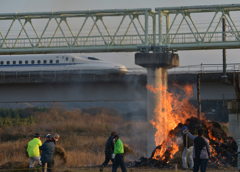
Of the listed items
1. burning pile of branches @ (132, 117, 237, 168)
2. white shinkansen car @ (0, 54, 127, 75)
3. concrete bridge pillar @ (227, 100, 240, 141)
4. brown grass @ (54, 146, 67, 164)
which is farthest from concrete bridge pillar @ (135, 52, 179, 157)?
white shinkansen car @ (0, 54, 127, 75)

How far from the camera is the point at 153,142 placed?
33844 millimetres

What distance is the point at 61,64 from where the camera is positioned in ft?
172

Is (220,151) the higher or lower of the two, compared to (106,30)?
lower

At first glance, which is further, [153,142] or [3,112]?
[3,112]

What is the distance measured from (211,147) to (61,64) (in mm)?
30695

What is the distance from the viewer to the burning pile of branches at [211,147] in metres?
24.0

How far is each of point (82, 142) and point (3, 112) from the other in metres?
60.3

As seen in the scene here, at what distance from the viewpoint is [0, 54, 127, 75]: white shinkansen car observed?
46969mm

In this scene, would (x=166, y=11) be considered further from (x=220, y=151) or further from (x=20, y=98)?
(x=20, y=98)

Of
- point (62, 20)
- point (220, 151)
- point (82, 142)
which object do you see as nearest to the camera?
point (220, 151)

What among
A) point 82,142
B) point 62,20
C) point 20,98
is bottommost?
point 82,142

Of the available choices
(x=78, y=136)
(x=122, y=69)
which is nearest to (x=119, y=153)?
(x=122, y=69)

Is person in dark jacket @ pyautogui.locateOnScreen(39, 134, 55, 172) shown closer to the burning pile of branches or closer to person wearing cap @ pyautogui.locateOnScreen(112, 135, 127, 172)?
person wearing cap @ pyautogui.locateOnScreen(112, 135, 127, 172)

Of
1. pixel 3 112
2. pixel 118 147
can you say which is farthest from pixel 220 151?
pixel 3 112
